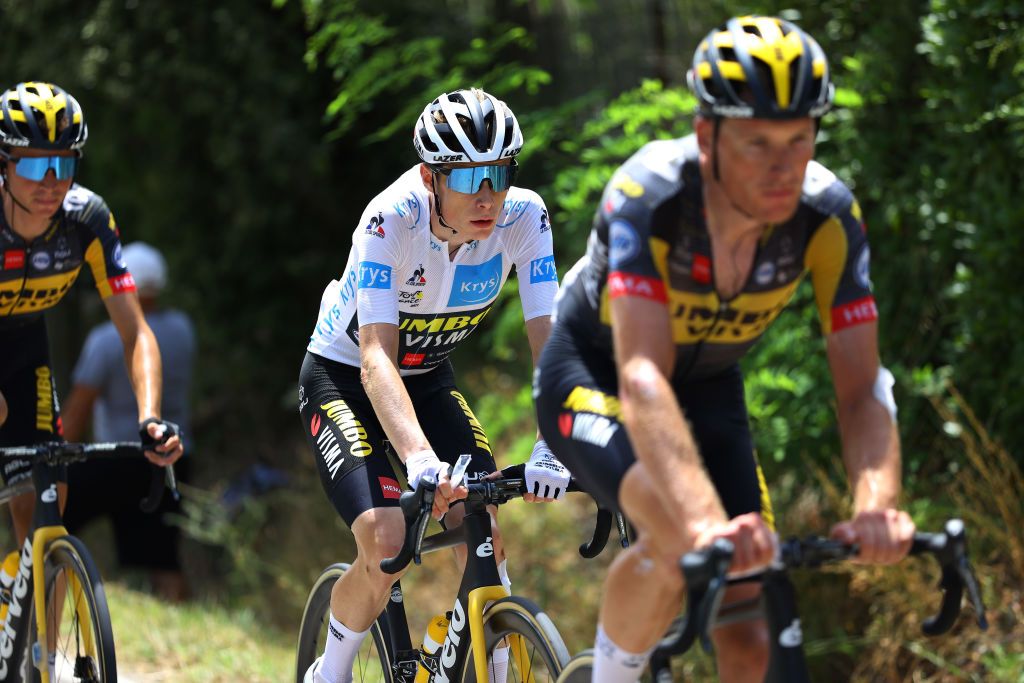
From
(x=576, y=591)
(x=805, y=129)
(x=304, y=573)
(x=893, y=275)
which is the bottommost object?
(x=304, y=573)

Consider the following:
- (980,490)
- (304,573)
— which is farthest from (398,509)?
(304,573)

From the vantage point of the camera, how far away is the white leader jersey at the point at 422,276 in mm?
4109

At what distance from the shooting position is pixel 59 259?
207 inches

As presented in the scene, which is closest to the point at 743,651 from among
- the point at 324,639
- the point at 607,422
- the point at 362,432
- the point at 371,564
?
the point at 607,422

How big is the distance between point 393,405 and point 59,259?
6.82ft

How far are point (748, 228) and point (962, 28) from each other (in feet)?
11.9

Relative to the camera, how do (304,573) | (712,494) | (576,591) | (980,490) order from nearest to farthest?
(712,494), (980,490), (576,591), (304,573)

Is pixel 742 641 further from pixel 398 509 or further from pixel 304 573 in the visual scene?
pixel 304 573

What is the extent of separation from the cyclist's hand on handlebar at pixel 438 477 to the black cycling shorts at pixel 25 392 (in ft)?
7.44

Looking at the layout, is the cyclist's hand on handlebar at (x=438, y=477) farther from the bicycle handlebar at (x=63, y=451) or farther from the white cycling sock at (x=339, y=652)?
the bicycle handlebar at (x=63, y=451)

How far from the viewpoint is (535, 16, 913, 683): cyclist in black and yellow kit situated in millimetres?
2805

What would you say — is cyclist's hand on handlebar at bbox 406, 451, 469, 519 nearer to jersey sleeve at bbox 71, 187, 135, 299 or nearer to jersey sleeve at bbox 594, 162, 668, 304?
jersey sleeve at bbox 594, 162, 668, 304

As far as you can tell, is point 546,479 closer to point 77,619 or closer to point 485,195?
point 485,195

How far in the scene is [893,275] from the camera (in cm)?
677
